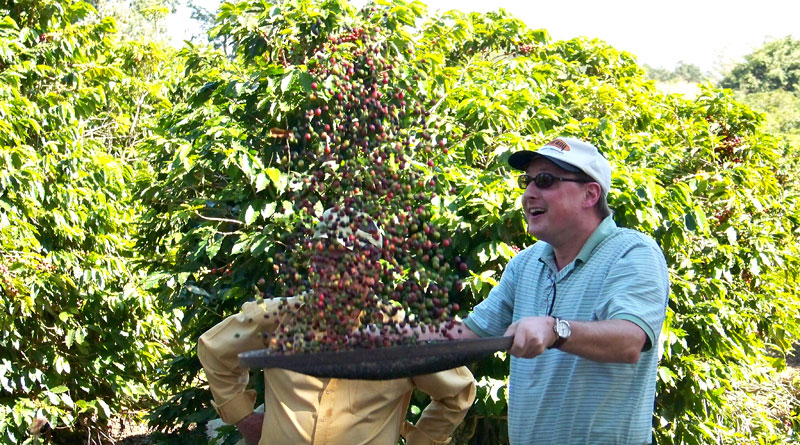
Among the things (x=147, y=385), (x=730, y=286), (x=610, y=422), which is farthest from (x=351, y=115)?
(x=147, y=385)

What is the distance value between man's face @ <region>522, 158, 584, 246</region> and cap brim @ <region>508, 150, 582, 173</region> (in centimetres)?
1

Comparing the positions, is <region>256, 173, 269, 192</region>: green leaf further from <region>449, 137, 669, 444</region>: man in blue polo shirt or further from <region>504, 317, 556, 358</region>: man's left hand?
<region>504, 317, 556, 358</region>: man's left hand

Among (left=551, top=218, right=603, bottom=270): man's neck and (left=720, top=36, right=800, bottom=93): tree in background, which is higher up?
(left=720, top=36, right=800, bottom=93): tree in background

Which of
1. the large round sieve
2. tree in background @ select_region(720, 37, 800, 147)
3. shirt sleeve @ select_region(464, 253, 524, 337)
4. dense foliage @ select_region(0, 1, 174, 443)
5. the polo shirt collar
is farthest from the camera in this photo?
tree in background @ select_region(720, 37, 800, 147)

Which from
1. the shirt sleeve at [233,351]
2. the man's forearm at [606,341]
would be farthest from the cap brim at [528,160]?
the shirt sleeve at [233,351]

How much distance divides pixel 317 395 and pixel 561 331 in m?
1.00

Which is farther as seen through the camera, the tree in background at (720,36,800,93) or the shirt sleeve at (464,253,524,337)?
the tree in background at (720,36,800,93)

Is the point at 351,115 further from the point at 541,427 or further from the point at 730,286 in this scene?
the point at 730,286

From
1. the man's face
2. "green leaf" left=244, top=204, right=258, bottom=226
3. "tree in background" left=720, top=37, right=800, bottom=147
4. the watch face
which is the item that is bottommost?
"green leaf" left=244, top=204, right=258, bottom=226

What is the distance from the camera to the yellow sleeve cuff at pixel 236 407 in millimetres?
2752

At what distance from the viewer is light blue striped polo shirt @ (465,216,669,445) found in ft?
6.74

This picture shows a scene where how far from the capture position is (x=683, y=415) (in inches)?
185

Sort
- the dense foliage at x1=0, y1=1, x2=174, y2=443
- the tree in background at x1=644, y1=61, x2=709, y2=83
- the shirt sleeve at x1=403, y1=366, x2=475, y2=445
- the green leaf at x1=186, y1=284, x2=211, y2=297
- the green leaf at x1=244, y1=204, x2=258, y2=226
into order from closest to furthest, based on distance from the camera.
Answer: the shirt sleeve at x1=403, y1=366, x2=475, y2=445 → the green leaf at x1=244, y1=204, x2=258, y2=226 → the green leaf at x1=186, y1=284, x2=211, y2=297 → the dense foliage at x1=0, y1=1, x2=174, y2=443 → the tree in background at x1=644, y1=61, x2=709, y2=83

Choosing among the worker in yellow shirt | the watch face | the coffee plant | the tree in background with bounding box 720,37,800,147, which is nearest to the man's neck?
the coffee plant
